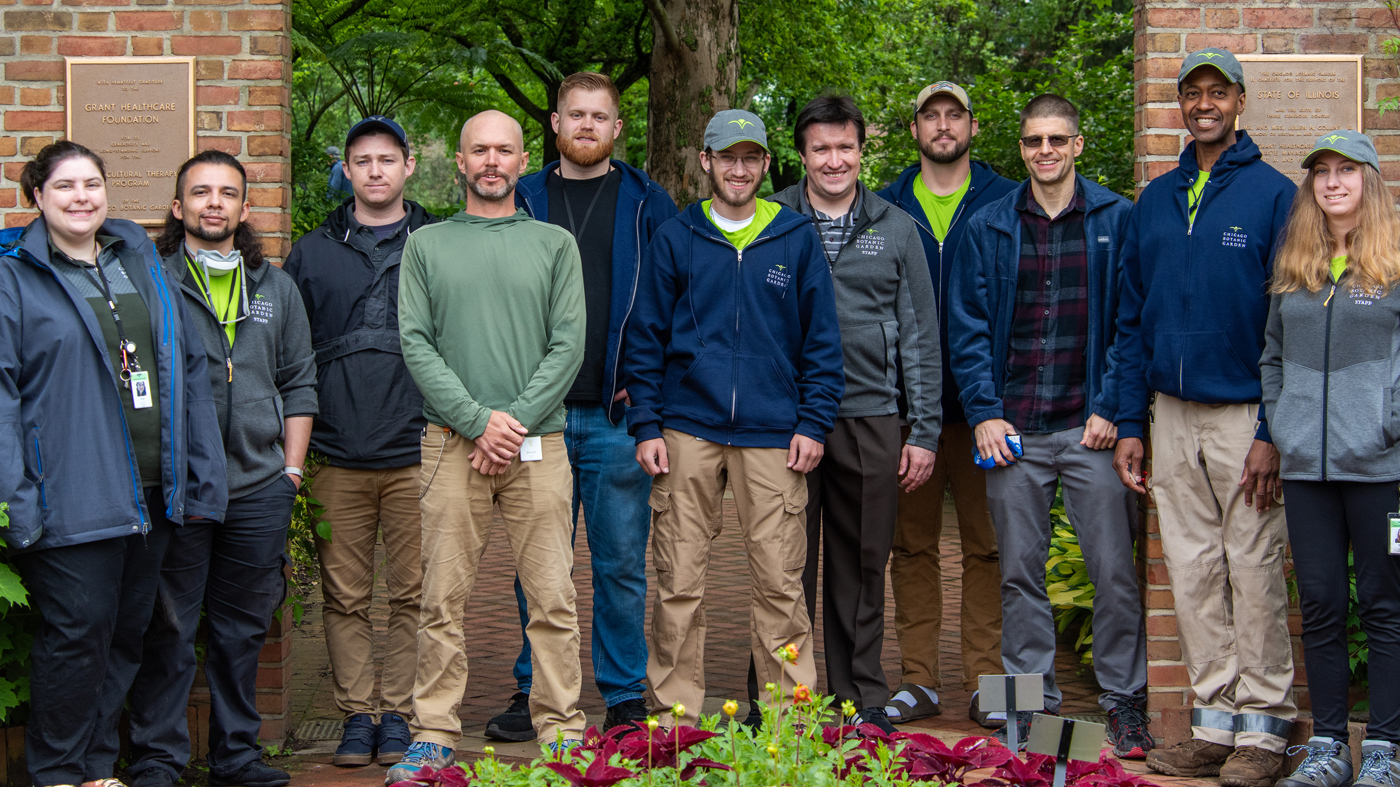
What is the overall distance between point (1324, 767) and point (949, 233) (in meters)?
2.51

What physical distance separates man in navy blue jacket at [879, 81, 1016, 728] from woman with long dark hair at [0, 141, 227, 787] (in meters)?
2.89

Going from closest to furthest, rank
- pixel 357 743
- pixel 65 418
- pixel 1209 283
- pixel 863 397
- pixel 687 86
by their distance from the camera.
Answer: pixel 65 418 → pixel 1209 283 → pixel 357 743 → pixel 863 397 → pixel 687 86

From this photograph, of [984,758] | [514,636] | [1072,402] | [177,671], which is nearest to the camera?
[984,758]

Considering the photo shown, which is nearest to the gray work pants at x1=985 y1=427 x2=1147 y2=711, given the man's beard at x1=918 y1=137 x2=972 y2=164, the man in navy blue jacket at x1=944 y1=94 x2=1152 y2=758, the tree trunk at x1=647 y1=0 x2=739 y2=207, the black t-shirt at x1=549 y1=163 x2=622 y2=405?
the man in navy blue jacket at x1=944 y1=94 x2=1152 y2=758

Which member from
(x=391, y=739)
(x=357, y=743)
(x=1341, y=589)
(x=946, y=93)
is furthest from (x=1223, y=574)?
(x=357, y=743)

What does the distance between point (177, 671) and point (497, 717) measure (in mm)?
1245

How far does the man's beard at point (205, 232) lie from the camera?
4.61 metres

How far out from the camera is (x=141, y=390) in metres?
4.15

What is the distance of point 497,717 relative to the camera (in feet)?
16.6

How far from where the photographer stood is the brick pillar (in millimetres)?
5008

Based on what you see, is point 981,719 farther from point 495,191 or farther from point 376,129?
point 376,129

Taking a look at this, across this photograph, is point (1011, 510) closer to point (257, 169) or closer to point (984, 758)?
point (984, 758)

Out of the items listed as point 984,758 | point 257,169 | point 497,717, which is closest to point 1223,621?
point 984,758

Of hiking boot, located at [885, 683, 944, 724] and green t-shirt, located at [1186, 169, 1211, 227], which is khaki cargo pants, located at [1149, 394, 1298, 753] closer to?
green t-shirt, located at [1186, 169, 1211, 227]
